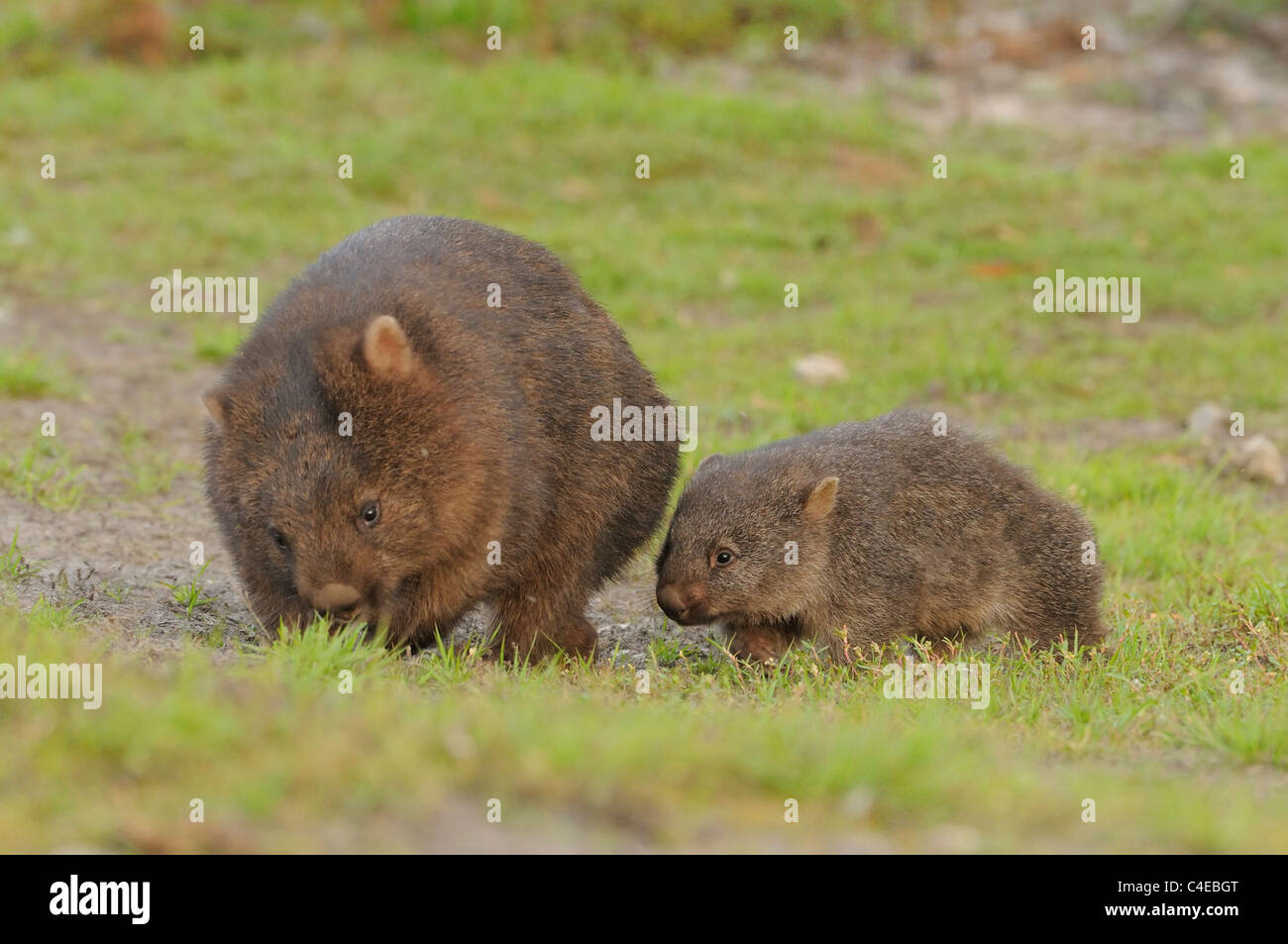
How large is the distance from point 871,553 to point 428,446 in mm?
2172

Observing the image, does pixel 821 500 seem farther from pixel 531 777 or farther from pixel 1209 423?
pixel 1209 423

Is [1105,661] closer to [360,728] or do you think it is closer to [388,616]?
[388,616]

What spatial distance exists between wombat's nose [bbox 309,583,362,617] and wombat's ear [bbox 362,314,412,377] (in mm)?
741

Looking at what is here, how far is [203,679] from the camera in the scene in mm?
4531

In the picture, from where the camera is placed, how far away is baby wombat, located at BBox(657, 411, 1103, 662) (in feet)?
23.0

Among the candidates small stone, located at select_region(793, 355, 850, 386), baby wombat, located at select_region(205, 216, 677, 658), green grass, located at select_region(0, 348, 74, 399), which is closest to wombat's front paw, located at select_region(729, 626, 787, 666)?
baby wombat, located at select_region(205, 216, 677, 658)

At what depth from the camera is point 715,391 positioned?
Answer: 1078 centimetres

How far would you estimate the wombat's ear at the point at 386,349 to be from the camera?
5.69m

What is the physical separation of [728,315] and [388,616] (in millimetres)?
7088

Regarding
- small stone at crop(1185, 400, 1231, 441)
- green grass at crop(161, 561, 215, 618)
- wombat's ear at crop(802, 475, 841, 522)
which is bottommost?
green grass at crop(161, 561, 215, 618)

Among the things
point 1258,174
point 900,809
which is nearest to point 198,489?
point 900,809

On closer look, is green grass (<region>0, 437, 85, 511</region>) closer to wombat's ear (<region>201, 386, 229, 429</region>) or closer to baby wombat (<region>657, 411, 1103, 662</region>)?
wombat's ear (<region>201, 386, 229, 429</region>)
